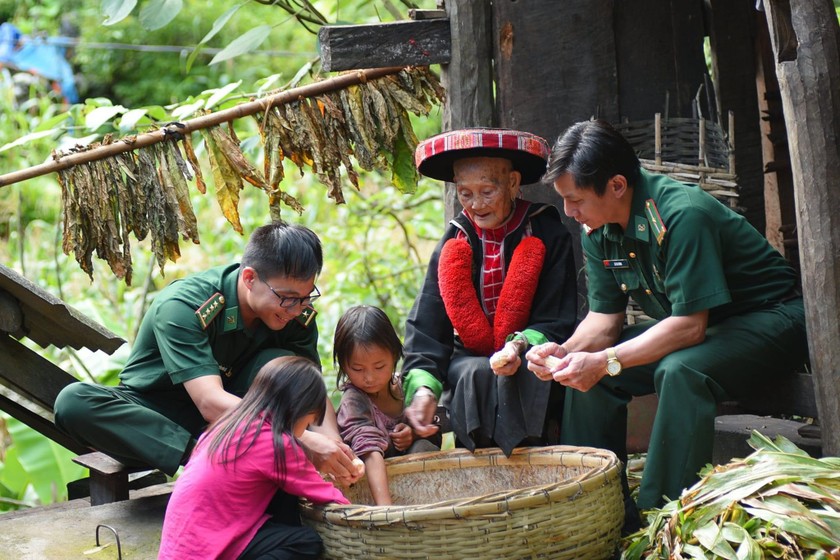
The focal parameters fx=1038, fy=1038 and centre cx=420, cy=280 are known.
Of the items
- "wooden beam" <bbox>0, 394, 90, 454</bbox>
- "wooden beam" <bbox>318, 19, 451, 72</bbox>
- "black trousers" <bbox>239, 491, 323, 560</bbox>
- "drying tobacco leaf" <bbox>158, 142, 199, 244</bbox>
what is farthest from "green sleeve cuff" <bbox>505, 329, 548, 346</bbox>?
"wooden beam" <bbox>0, 394, 90, 454</bbox>

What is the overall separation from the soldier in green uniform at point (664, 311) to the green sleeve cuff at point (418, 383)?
0.53 meters

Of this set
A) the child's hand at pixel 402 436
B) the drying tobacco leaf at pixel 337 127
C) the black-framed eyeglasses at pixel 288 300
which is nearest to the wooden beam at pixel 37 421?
the black-framed eyeglasses at pixel 288 300

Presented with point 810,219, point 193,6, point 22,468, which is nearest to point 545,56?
point 810,219

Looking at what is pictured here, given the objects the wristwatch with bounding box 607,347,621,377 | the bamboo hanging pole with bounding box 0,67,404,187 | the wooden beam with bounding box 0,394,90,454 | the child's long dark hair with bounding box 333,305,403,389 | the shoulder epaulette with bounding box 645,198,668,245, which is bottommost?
the wooden beam with bounding box 0,394,90,454

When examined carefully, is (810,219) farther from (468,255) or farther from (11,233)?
(11,233)

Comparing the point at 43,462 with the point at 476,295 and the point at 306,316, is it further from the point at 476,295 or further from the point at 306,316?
the point at 476,295

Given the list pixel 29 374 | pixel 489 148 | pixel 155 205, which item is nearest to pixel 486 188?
pixel 489 148

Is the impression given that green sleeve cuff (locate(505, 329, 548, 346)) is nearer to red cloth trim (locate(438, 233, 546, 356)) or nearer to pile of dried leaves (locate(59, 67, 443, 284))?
red cloth trim (locate(438, 233, 546, 356))

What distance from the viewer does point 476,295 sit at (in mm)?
4379

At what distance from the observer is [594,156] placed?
379 cm

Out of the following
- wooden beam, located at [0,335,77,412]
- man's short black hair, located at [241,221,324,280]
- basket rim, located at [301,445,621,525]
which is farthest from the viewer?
wooden beam, located at [0,335,77,412]

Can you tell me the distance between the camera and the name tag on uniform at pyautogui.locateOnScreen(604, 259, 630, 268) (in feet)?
13.2

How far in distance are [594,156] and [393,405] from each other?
4.33ft

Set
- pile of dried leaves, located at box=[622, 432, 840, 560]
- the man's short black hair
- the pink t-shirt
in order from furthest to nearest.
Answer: the man's short black hair → the pink t-shirt → pile of dried leaves, located at box=[622, 432, 840, 560]
